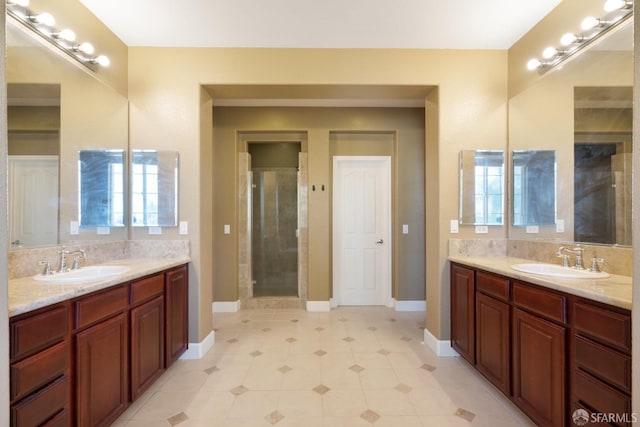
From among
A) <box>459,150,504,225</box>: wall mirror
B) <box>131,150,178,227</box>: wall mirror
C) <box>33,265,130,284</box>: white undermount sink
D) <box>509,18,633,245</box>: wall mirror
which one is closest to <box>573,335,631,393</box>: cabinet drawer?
<box>509,18,633,245</box>: wall mirror

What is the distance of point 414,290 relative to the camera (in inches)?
158

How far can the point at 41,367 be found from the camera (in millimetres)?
1231

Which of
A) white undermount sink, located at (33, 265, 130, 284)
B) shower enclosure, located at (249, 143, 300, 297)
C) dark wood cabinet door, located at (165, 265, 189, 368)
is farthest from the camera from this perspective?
shower enclosure, located at (249, 143, 300, 297)

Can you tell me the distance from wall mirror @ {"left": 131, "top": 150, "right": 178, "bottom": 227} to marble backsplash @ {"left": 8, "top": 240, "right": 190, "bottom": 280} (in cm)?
19

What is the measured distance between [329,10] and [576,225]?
2.42 meters

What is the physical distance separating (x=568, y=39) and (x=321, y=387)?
3.12m

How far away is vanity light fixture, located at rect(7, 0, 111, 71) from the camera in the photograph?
5.72 feet

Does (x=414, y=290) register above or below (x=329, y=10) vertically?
below

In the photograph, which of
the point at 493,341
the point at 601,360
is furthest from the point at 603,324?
the point at 493,341

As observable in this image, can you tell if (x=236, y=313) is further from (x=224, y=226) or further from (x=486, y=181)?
(x=486, y=181)

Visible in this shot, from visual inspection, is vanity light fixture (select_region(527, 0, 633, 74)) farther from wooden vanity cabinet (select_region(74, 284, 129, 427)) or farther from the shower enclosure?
wooden vanity cabinet (select_region(74, 284, 129, 427))

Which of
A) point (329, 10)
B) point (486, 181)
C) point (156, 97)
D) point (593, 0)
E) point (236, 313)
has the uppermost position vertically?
point (329, 10)

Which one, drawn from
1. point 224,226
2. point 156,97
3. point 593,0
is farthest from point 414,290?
point 156,97

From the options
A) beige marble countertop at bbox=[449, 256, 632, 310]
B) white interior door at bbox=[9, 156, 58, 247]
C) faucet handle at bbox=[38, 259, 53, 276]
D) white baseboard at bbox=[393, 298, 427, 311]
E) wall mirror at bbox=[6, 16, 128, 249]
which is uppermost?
wall mirror at bbox=[6, 16, 128, 249]
